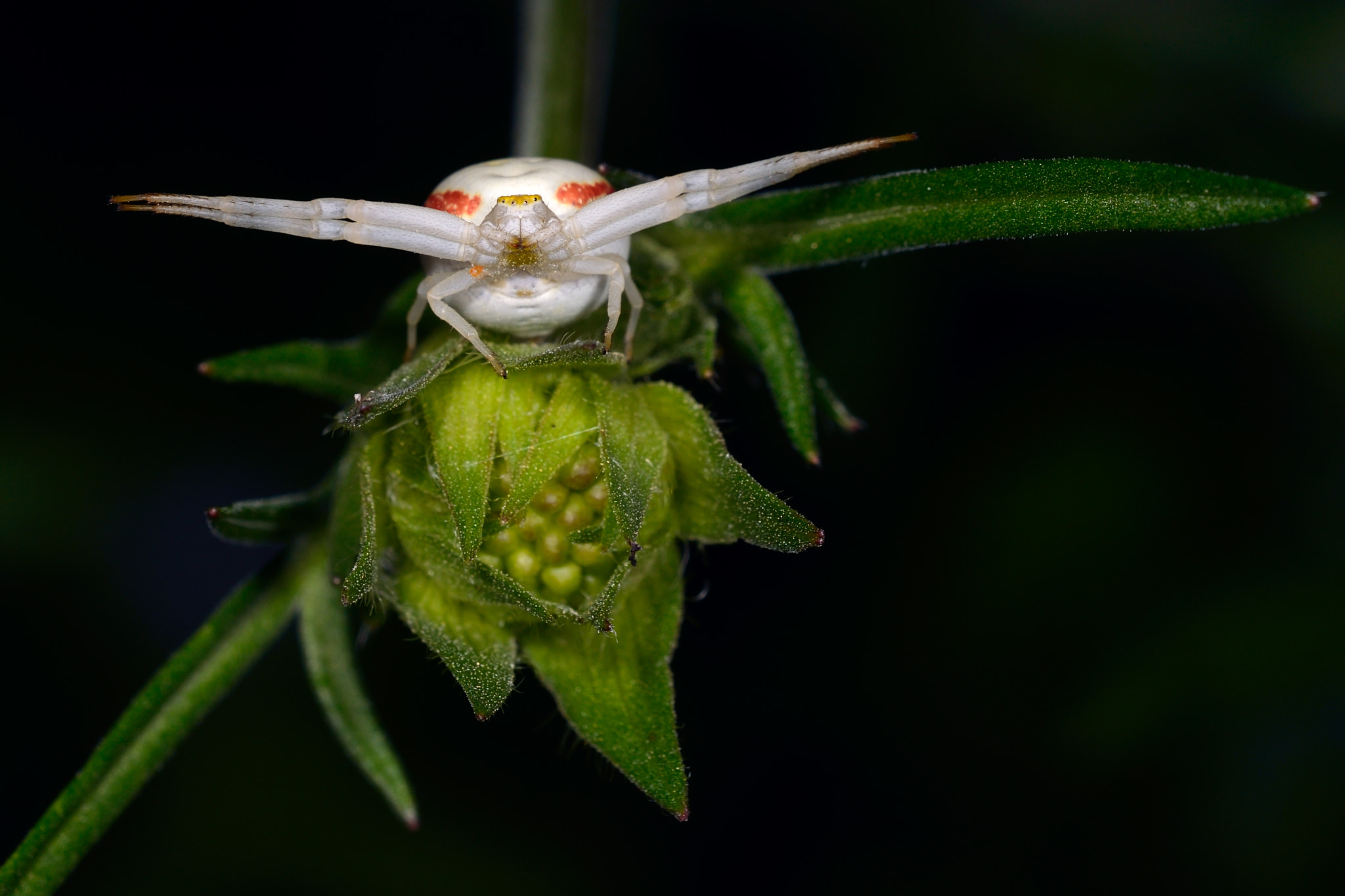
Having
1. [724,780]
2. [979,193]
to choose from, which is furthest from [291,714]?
[979,193]

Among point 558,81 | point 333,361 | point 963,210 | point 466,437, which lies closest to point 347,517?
point 466,437

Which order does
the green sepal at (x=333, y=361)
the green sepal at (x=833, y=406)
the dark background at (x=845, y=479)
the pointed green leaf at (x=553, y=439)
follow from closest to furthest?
the pointed green leaf at (x=553, y=439) < the green sepal at (x=333, y=361) < the green sepal at (x=833, y=406) < the dark background at (x=845, y=479)

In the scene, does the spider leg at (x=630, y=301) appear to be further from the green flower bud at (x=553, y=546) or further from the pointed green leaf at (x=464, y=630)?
the pointed green leaf at (x=464, y=630)

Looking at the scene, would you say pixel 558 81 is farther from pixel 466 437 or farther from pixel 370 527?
pixel 370 527

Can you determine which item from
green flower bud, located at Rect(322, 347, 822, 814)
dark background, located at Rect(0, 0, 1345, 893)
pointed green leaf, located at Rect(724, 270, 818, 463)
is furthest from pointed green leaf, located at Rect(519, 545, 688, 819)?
dark background, located at Rect(0, 0, 1345, 893)

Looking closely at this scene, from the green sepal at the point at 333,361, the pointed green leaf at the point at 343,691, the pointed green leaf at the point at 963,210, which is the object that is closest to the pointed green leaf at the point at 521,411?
the green sepal at the point at 333,361

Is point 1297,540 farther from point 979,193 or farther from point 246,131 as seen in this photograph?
point 246,131
